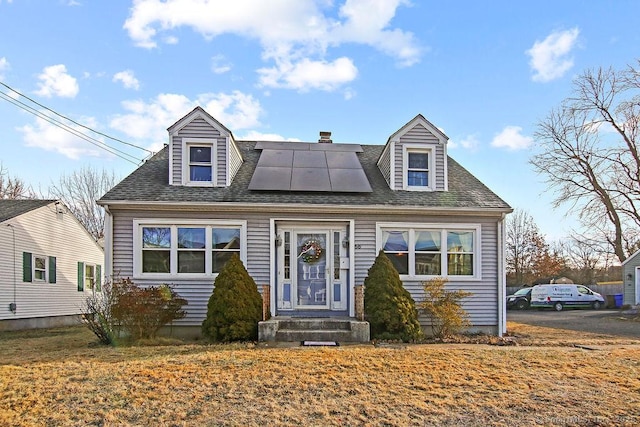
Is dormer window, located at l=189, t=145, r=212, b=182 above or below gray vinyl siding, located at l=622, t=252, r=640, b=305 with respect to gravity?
above

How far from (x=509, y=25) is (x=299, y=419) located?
1074 centimetres

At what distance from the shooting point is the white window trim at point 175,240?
11.5 m

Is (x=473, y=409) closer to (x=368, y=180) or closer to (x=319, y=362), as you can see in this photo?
(x=319, y=362)

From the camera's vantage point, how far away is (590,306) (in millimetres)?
26719

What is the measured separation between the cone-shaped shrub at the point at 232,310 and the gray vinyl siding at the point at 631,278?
24548 millimetres

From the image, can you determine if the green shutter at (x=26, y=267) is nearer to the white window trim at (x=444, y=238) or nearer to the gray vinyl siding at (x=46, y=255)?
the gray vinyl siding at (x=46, y=255)

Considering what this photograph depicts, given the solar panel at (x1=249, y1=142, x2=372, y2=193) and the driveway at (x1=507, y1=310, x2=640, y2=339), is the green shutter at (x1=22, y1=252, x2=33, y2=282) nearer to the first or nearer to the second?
the solar panel at (x1=249, y1=142, x2=372, y2=193)

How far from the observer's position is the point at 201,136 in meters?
12.3

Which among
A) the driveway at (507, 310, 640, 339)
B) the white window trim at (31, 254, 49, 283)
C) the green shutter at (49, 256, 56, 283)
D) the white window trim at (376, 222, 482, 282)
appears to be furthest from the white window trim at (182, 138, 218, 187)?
the driveway at (507, 310, 640, 339)

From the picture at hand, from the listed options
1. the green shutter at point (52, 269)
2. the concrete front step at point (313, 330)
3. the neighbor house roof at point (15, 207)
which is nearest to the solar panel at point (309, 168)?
the concrete front step at point (313, 330)

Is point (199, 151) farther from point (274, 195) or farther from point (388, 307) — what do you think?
point (388, 307)

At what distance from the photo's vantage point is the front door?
1188cm

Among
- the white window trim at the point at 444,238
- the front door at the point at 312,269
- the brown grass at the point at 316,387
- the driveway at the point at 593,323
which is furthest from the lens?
the driveway at the point at 593,323

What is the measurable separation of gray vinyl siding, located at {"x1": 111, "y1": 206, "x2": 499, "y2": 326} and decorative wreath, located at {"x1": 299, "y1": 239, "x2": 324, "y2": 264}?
753 mm
